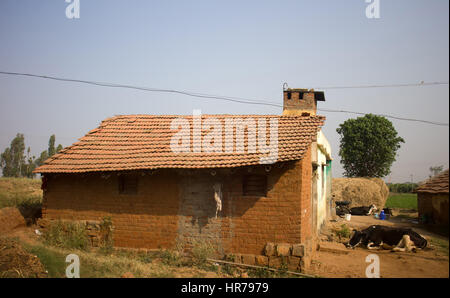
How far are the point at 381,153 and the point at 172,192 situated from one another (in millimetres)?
27294

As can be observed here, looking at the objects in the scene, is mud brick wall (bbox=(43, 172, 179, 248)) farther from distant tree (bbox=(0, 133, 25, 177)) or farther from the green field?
distant tree (bbox=(0, 133, 25, 177))

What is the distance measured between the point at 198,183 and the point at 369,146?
27.0 m

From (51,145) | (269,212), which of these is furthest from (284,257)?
(51,145)

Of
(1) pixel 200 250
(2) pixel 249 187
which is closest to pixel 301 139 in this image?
(2) pixel 249 187

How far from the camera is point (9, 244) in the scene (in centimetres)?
938

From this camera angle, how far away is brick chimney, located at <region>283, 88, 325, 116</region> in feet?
59.4

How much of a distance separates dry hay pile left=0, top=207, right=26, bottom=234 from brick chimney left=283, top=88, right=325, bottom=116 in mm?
12447

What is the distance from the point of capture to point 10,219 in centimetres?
1245

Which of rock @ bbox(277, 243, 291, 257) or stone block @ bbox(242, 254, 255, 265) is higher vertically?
rock @ bbox(277, 243, 291, 257)

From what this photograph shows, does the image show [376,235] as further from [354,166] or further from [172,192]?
[354,166]

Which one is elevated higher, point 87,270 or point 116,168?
point 116,168

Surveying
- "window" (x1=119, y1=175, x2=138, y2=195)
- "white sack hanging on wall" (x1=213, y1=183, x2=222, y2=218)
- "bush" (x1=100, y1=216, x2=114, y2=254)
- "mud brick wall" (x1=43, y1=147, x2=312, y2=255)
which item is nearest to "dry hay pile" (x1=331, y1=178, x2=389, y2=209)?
"mud brick wall" (x1=43, y1=147, x2=312, y2=255)
